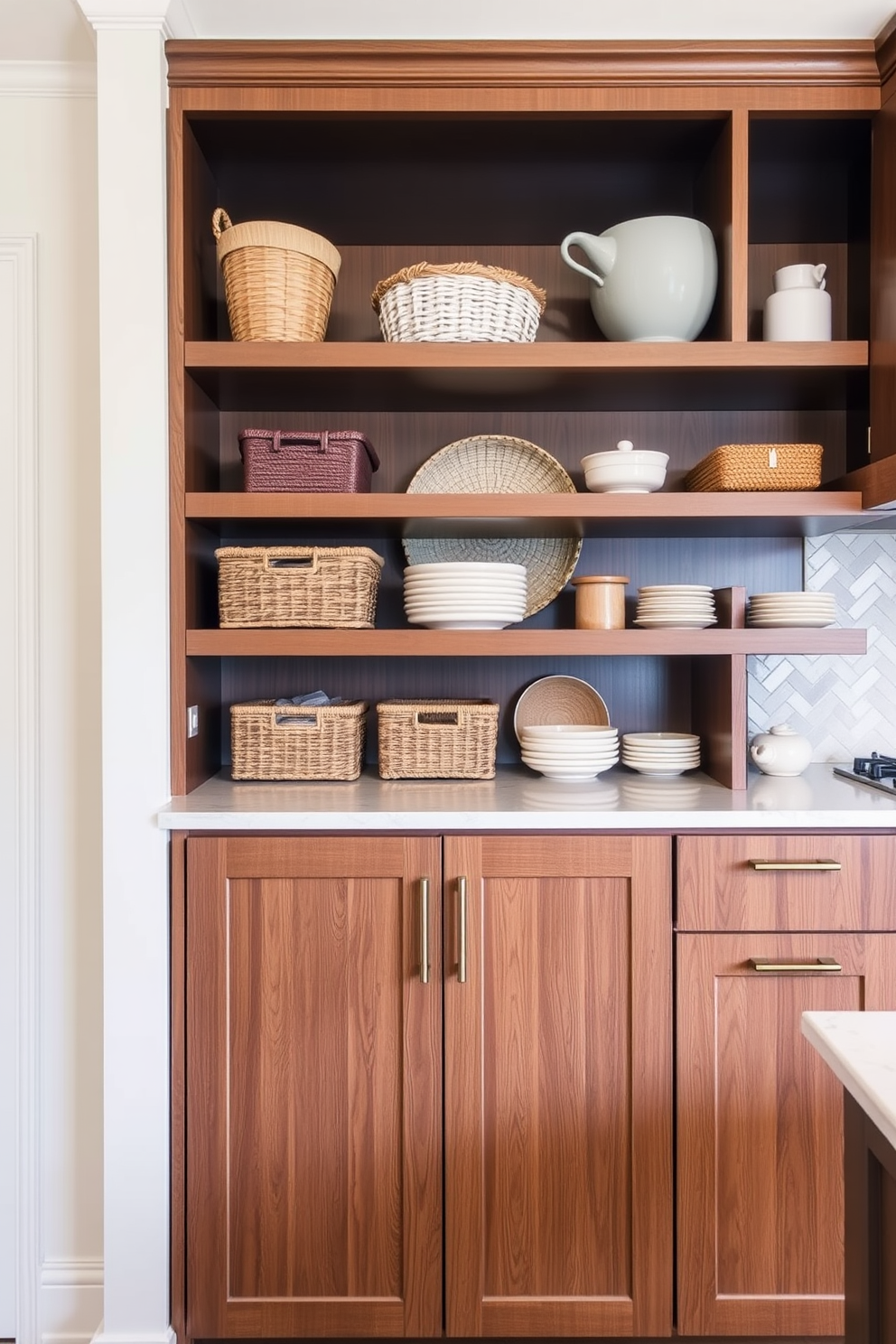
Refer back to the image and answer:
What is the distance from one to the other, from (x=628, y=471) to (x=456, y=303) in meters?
0.49

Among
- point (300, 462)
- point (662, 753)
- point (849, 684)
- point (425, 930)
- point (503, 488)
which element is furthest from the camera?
point (849, 684)

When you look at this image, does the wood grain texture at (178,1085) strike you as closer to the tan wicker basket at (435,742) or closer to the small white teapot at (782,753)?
the tan wicker basket at (435,742)

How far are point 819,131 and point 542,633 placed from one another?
1.21 m

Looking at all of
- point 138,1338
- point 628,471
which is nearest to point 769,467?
point 628,471

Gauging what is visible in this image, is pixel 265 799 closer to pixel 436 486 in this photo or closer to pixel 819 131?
pixel 436 486

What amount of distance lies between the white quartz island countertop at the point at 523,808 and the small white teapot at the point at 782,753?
0.46ft

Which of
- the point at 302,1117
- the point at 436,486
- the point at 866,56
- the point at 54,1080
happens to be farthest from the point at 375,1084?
the point at 866,56

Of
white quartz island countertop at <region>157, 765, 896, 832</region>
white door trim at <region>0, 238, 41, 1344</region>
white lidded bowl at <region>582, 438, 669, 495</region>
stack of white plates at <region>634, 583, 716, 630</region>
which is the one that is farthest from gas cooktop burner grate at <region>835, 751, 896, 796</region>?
white door trim at <region>0, 238, 41, 1344</region>

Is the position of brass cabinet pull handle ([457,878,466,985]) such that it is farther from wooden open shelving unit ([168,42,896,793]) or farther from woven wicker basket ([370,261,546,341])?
woven wicker basket ([370,261,546,341])

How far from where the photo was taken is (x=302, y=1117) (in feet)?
5.39

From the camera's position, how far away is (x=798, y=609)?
189cm

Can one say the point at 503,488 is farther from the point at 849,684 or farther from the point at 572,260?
the point at 849,684

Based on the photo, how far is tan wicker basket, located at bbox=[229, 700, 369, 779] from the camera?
6.26 feet

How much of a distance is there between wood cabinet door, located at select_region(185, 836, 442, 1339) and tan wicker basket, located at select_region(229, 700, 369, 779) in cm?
29
